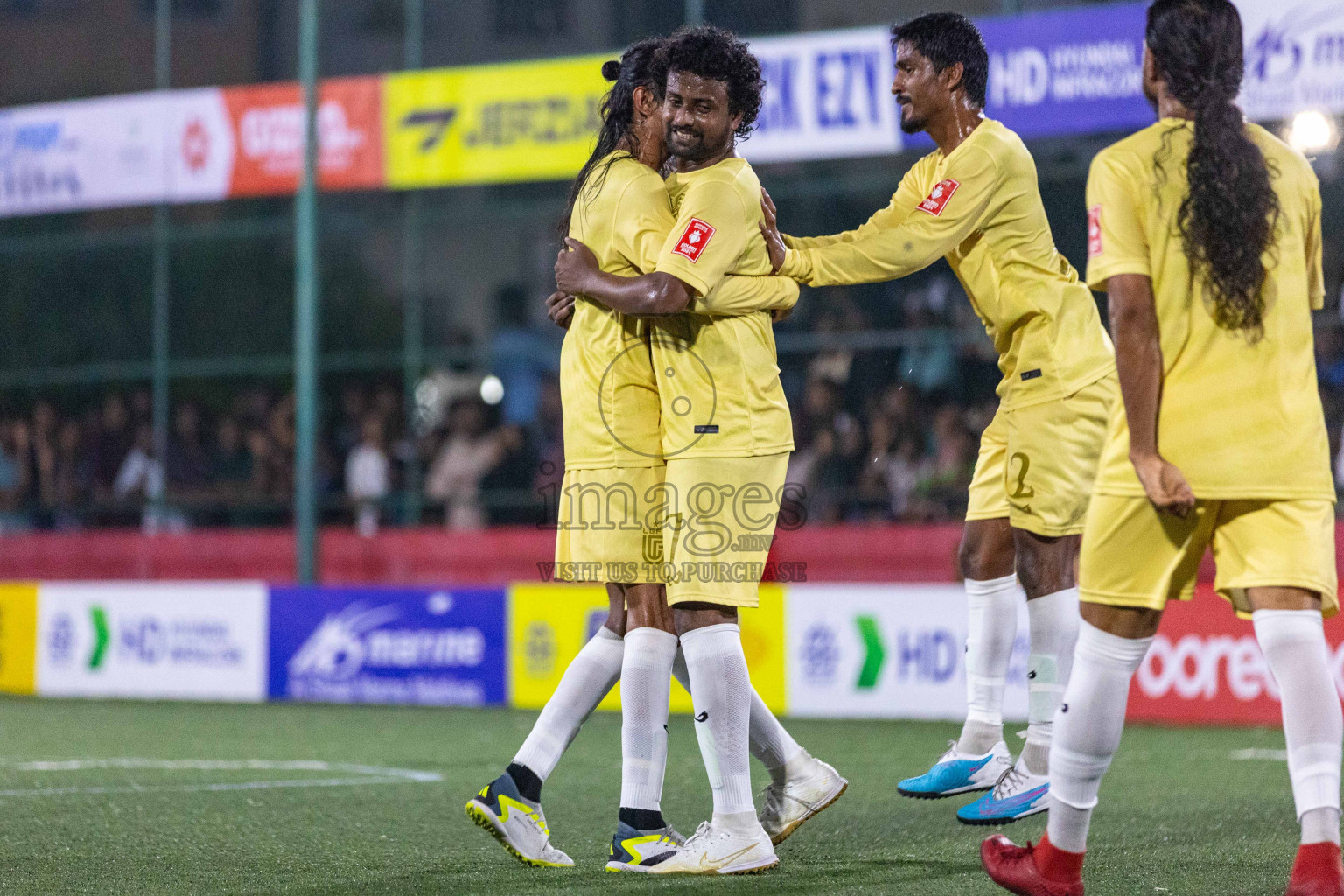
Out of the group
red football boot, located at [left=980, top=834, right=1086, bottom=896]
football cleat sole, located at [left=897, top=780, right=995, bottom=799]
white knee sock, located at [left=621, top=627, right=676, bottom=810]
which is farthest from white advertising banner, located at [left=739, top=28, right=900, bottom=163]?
red football boot, located at [left=980, top=834, right=1086, bottom=896]

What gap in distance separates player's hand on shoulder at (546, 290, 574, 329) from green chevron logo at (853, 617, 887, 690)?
232 inches

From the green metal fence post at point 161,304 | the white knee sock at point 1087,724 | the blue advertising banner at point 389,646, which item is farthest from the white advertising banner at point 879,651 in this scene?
the green metal fence post at point 161,304

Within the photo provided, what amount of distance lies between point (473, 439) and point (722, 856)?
12265 mm

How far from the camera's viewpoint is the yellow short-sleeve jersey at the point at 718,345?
4.86 metres

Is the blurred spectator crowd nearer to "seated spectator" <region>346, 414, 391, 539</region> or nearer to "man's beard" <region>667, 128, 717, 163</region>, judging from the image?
"seated spectator" <region>346, 414, 391, 539</region>

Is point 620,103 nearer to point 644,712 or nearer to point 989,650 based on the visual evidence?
point 644,712

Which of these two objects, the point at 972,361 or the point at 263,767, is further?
the point at 972,361

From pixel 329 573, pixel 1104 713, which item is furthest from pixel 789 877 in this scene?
pixel 329 573

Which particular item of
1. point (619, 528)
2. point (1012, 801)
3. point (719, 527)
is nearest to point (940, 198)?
point (719, 527)

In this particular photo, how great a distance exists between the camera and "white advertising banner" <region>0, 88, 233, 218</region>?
1708cm

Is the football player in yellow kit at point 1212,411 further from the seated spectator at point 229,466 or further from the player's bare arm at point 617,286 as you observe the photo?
the seated spectator at point 229,466

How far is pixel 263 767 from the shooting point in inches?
314

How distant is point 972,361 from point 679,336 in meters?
9.97

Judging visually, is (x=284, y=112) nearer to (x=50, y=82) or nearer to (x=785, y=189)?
(x=785, y=189)
